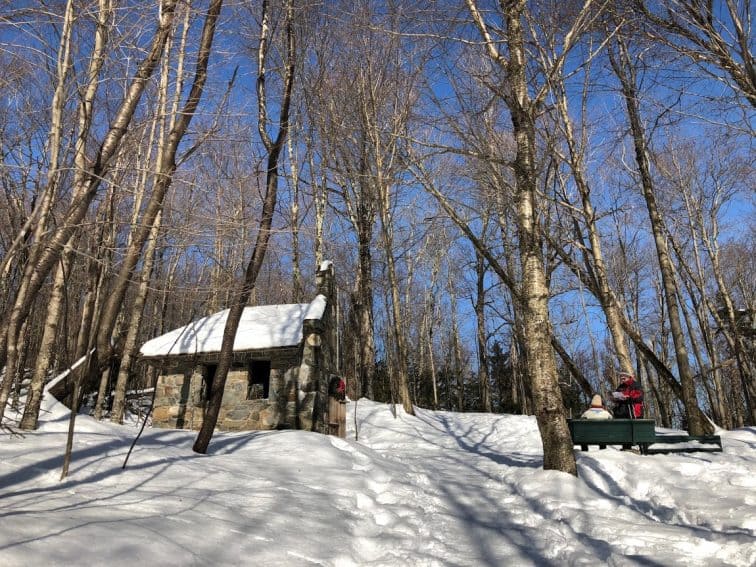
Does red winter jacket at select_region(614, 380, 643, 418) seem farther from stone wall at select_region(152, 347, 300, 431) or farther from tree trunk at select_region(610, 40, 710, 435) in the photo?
stone wall at select_region(152, 347, 300, 431)

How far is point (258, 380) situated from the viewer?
12711 millimetres

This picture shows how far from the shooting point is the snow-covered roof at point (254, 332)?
1120cm

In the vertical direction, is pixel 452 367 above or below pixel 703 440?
above

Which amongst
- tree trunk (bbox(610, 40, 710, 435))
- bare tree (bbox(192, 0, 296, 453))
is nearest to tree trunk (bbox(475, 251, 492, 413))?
tree trunk (bbox(610, 40, 710, 435))

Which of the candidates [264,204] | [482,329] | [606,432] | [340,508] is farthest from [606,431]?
[482,329]

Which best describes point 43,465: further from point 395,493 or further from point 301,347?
point 301,347

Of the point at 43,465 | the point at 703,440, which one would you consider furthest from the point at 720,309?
the point at 43,465

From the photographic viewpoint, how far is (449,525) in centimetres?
429

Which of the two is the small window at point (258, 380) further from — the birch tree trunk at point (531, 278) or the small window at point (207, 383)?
the birch tree trunk at point (531, 278)

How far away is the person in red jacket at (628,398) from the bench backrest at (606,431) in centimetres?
184

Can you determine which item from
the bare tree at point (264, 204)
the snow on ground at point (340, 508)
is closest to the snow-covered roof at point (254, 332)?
the bare tree at point (264, 204)

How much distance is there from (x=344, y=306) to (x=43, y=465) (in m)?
23.8

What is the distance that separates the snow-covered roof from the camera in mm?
11195

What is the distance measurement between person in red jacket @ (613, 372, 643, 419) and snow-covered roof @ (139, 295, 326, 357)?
635cm
